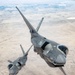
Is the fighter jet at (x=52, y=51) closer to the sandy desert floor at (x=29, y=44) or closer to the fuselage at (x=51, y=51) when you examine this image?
the fuselage at (x=51, y=51)

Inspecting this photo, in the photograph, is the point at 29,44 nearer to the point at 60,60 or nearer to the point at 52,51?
the point at 52,51

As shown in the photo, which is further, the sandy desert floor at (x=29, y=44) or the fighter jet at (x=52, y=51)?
the sandy desert floor at (x=29, y=44)

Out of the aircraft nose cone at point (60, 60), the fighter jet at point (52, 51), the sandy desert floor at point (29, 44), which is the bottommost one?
the sandy desert floor at point (29, 44)

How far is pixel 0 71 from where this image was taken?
79.1ft

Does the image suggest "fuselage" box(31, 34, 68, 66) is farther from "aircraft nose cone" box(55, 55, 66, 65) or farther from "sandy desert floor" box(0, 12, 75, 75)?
"sandy desert floor" box(0, 12, 75, 75)

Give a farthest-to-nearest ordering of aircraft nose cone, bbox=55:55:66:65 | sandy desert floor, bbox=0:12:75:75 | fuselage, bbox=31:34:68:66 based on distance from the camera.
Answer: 1. sandy desert floor, bbox=0:12:75:75
2. fuselage, bbox=31:34:68:66
3. aircraft nose cone, bbox=55:55:66:65

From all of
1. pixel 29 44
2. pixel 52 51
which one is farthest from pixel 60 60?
pixel 29 44

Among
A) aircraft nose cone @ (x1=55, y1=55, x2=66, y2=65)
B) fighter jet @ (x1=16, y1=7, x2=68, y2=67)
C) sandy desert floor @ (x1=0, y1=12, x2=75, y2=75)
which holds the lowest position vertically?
sandy desert floor @ (x1=0, y1=12, x2=75, y2=75)

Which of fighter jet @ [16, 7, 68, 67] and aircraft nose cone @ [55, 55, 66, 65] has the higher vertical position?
aircraft nose cone @ [55, 55, 66, 65]

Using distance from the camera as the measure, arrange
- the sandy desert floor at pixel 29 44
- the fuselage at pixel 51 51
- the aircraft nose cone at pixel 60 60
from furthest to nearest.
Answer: the sandy desert floor at pixel 29 44, the fuselage at pixel 51 51, the aircraft nose cone at pixel 60 60

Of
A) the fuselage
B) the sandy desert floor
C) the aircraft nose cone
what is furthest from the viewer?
the sandy desert floor

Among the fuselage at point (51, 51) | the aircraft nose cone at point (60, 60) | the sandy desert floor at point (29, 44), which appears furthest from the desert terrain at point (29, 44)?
the aircraft nose cone at point (60, 60)

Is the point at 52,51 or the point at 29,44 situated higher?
the point at 52,51

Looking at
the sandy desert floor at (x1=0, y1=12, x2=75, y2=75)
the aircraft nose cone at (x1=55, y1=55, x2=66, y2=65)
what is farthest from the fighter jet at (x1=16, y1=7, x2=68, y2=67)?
the sandy desert floor at (x1=0, y1=12, x2=75, y2=75)
